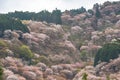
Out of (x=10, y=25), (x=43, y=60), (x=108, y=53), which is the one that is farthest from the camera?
(x=10, y=25)

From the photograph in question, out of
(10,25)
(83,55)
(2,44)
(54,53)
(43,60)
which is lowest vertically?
(43,60)

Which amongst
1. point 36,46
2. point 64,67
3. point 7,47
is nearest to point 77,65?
point 64,67

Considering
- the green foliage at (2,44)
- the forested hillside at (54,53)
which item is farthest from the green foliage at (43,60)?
the green foliage at (2,44)

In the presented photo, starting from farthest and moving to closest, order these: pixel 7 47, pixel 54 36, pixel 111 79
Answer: pixel 54 36 < pixel 7 47 < pixel 111 79

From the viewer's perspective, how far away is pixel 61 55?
15525 cm

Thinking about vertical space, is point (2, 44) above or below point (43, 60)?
above

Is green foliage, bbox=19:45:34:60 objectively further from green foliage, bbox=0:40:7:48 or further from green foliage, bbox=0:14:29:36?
green foliage, bbox=0:14:29:36

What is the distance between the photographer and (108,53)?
5295 inches

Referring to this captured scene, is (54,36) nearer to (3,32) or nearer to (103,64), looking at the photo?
(3,32)

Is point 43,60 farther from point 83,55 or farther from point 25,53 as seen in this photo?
point 83,55

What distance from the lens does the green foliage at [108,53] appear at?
132875 millimetres

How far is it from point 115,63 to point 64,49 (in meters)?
39.4

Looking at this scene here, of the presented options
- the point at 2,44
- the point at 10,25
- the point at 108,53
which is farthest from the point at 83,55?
the point at 2,44

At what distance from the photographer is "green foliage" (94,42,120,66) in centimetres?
13288
